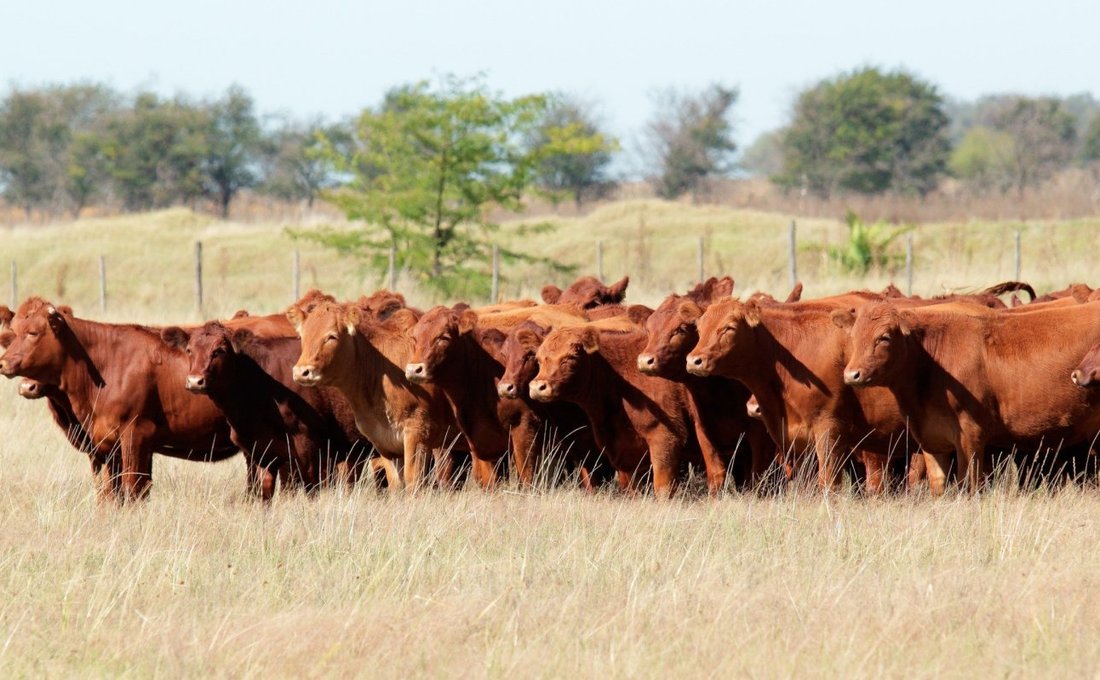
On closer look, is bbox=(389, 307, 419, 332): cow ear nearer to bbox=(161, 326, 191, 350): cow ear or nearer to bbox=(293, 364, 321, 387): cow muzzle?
bbox=(293, 364, 321, 387): cow muzzle

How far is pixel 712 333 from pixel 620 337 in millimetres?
1143

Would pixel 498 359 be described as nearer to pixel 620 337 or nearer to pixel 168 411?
pixel 620 337

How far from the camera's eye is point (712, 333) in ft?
31.6

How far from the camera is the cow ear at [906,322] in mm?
9398

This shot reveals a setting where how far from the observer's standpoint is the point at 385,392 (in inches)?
424

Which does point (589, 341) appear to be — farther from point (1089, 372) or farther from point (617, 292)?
point (617, 292)

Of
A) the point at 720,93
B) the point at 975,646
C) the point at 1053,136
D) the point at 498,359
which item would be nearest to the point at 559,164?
the point at 720,93

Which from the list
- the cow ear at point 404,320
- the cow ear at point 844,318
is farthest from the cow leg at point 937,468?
the cow ear at point 404,320

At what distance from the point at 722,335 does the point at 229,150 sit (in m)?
57.1

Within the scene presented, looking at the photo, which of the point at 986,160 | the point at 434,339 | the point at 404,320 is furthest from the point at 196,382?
the point at 986,160

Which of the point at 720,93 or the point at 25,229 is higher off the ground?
the point at 720,93

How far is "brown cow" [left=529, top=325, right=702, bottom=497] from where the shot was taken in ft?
33.3

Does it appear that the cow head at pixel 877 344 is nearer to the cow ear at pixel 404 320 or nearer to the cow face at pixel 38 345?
the cow ear at pixel 404 320

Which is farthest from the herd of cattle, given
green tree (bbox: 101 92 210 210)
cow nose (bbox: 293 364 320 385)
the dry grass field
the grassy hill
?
green tree (bbox: 101 92 210 210)
